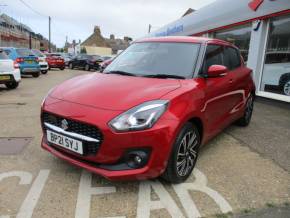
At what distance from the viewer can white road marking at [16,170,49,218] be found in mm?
2510

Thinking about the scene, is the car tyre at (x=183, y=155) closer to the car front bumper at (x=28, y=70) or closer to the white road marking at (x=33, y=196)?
the white road marking at (x=33, y=196)

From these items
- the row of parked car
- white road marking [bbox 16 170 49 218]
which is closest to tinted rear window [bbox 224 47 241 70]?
the row of parked car

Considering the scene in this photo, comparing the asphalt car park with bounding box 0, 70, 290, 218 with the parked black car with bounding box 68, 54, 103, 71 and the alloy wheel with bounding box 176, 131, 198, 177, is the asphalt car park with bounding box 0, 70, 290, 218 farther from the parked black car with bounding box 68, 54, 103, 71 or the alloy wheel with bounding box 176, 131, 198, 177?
the parked black car with bounding box 68, 54, 103, 71

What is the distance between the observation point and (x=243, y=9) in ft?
31.0

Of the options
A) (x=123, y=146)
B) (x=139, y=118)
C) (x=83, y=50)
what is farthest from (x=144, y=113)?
(x=83, y=50)

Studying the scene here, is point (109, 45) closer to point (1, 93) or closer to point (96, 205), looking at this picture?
point (1, 93)

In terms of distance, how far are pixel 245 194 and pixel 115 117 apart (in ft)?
5.38

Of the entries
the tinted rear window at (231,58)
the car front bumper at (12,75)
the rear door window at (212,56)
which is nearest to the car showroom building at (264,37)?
the tinted rear window at (231,58)

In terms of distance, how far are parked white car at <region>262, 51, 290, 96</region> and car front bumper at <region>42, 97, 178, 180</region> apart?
22.1 feet

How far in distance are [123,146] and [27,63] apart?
44.4ft

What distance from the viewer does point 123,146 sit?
101 inches

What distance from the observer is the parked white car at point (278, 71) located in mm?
8266

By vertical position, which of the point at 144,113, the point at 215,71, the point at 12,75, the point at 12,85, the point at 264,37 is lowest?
the point at 12,85

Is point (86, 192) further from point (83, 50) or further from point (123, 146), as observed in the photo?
point (83, 50)
